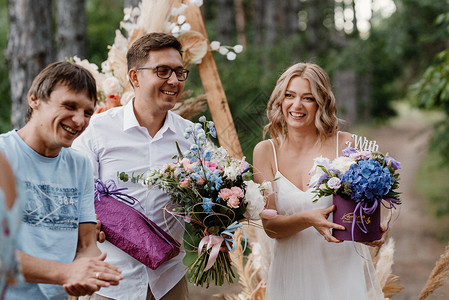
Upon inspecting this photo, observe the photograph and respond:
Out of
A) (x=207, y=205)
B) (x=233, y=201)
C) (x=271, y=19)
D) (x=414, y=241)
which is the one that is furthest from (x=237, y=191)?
(x=271, y=19)

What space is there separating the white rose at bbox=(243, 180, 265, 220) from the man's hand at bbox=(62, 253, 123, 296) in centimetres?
92

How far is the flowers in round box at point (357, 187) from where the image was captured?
9.04ft

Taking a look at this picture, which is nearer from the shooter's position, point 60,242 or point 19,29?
point 60,242

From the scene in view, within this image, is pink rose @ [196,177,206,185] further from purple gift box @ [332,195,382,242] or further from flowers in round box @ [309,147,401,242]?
purple gift box @ [332,195,382,242]

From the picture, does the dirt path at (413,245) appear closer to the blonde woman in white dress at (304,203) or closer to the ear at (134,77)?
the blonde woman in white dress at (304,203)

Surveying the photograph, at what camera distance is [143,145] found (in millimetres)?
2990

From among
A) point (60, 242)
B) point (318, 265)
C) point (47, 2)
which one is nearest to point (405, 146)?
point (47, 2)

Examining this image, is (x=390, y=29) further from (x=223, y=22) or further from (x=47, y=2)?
(x=47, y=2)

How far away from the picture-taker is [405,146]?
918 inches

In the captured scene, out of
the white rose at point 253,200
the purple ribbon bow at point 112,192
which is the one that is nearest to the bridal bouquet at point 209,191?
the white rose at point 253,200

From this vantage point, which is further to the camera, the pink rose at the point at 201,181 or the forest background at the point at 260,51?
the forest background at the point at 260,51

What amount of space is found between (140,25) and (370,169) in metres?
2.36

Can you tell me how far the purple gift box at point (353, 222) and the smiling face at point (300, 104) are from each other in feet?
1.87

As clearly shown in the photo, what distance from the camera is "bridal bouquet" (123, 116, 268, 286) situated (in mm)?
2708
